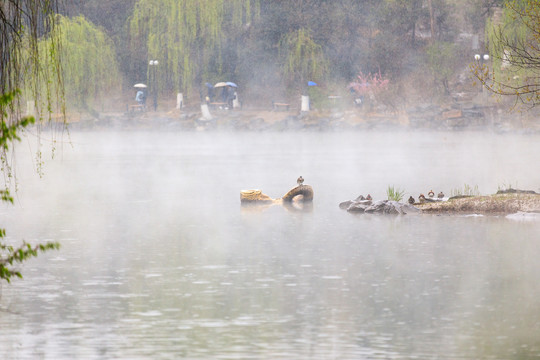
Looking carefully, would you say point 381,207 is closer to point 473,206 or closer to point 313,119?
point 473,206

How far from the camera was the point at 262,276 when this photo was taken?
18141 mm

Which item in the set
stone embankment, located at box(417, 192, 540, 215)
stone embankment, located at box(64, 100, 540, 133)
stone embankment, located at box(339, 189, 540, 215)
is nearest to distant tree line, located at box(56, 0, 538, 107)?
stone embankment, located at box(64, 100, 540, 133)

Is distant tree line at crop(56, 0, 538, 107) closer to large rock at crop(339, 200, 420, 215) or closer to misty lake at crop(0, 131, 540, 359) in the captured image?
misty lake at crop(0, 131, 540, 359)

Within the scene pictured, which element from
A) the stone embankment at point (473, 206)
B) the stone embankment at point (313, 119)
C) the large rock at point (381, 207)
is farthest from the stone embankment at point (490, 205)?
the stone embankment at point (313, 119)

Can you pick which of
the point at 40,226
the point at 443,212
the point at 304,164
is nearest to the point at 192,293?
the point at 40,226

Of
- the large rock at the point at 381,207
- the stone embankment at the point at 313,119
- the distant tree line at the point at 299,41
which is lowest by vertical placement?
the large rock at the point at 381,207

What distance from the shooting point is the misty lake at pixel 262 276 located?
1334cm

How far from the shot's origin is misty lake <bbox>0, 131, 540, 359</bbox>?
43.8 feet

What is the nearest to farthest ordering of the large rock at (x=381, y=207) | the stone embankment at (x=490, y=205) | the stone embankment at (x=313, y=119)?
the stone embankment at (x=490, y=205) → the large rock at (x=381, y=207) → the stone embankment at (x=313, y=119)

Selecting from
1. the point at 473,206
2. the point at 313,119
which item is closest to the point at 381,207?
the point at 473,206

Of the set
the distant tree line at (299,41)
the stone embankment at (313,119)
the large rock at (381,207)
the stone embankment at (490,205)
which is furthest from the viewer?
the distant tree line at (299,41)

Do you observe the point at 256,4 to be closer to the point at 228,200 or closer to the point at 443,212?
the point at 228,200

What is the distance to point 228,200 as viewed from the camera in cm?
3186

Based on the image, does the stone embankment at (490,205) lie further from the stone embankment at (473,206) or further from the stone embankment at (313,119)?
the stone embankment at (313,119)
